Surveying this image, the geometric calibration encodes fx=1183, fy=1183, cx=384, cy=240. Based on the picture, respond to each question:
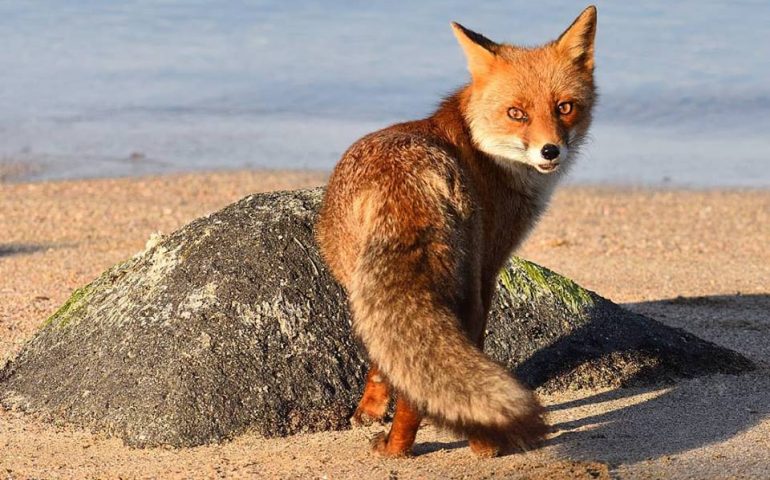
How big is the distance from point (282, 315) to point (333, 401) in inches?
22.0

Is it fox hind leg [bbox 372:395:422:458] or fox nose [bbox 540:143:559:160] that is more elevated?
fox nose [bbox 540:143:559:160]

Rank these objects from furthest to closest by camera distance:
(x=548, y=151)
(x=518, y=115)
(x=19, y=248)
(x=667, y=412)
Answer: (x=19, y=248) → (x=667, y=412) → (x=518, y=115) → (x=548, y=151)

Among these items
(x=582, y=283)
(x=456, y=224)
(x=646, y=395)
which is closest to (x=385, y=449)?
(x=456, y=224)

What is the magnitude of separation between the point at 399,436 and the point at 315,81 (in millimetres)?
18810

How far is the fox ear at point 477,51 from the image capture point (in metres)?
6.13

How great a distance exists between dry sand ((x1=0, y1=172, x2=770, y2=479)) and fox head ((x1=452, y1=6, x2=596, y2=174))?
146cm

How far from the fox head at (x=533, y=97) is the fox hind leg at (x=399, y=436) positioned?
1.38 meters

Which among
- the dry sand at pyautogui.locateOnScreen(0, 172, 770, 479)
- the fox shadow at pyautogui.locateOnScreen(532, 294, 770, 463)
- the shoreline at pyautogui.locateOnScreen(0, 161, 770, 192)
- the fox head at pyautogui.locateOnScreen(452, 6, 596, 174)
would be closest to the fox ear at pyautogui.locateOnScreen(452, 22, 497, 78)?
the fox head at pyautogui.locateOnScreen(452, 6, 596, 174)

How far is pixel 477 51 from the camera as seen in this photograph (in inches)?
243

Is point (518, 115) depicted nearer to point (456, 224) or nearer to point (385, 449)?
point (456, 224)

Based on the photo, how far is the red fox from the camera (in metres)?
4.68

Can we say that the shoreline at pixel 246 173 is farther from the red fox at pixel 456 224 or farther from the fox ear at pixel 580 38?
the red fox at pixel 456 224

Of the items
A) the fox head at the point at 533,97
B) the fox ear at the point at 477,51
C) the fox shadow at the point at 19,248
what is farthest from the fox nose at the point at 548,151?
the fox shadow at the point at 19,248

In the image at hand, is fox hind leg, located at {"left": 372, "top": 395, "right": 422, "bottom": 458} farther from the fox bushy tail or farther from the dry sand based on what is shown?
the fox bushy tail
